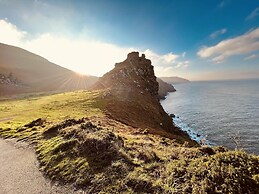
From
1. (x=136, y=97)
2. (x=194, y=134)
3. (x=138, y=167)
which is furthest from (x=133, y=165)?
(x=194, y=134)

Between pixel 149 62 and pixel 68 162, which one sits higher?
pixel 149 62

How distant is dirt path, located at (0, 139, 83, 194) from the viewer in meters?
12.9

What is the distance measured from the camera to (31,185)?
13609mm

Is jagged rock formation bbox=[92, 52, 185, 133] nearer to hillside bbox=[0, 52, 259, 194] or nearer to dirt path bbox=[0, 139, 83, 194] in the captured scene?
hillside bbox=[0, 52, 259, 194]

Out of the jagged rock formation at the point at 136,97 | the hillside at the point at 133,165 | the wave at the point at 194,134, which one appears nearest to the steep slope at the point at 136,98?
the jagged rock formation at the point at 136,97

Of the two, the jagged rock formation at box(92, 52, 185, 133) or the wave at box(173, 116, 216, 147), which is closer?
the jagged rock formation at box(92, 52, 185, 133)

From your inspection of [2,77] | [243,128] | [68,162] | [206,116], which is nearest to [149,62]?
[206,116]

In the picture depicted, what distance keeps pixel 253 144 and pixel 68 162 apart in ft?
165

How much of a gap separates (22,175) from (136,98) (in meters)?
51.7

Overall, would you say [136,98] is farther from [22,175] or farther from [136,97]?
[22,175]

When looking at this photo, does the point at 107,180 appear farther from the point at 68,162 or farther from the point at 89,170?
the point at 68,162

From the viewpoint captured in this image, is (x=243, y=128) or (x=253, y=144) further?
(x=243, y=128)

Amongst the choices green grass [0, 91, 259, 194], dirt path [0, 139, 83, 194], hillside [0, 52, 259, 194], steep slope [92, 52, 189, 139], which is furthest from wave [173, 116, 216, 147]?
dirt path [0, 139, 83, 194]

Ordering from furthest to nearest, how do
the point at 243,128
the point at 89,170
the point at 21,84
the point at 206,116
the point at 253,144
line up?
the point at 21,84 → the point at 206,116 → the point at 243,128 → the point at 253,144 → the point at 89,170
